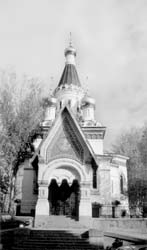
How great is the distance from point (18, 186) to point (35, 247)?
1042 centimetres

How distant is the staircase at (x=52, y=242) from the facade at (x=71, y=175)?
142 inches

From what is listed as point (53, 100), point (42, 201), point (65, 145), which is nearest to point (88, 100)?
point (53, 100)

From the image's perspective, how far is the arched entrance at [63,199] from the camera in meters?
18.8

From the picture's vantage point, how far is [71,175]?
17.0 meters

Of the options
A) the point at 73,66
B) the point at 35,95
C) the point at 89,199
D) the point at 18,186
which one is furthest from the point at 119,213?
the point at 73,66

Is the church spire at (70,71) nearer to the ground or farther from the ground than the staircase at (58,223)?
farther from the ground

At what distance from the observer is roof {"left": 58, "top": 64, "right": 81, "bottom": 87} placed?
95.0 ft

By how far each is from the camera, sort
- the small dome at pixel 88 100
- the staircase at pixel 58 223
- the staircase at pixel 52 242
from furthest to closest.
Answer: the small dome at pixel 88 100 < the staircase at pixel 58 223 < the staircase at pixel 52 242

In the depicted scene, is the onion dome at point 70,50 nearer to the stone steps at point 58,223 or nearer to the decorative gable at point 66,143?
the decorative gable at point 66,143

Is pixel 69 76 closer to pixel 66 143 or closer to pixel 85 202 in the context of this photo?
pixel 66 143

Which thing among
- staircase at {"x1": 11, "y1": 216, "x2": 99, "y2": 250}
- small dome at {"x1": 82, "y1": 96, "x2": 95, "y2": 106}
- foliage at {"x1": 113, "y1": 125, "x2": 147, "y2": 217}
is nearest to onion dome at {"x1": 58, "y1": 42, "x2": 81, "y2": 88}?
small dome at {"x1": 82, "y1": 96, "x2": 95, "y2": 106}

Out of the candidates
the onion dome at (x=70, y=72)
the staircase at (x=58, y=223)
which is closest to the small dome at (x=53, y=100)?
the onion dome at (x=70, y=72)

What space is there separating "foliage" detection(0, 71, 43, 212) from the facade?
5.36ft

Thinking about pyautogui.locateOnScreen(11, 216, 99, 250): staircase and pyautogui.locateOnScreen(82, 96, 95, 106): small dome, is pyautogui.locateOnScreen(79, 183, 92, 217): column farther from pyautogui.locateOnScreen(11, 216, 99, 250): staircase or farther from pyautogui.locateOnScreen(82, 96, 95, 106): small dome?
pyautogui.locateOnScreen(82, 96, 95, 106): small dome
